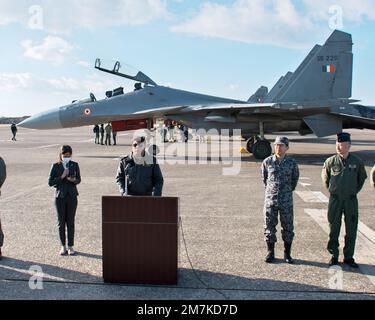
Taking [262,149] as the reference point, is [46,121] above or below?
above

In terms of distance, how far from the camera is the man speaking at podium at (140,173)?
506 cm

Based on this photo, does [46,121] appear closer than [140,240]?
No

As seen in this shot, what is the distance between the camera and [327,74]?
56.2 feet

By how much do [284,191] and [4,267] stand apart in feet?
12.0

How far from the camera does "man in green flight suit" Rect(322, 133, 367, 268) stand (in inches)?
200

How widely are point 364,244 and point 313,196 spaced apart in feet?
11.6

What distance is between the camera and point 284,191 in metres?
5.29

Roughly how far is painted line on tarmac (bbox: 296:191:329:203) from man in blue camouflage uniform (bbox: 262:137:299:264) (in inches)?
150

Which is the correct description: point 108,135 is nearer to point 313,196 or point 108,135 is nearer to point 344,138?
point 313,196

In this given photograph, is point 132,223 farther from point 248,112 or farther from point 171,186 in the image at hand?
point 248,112

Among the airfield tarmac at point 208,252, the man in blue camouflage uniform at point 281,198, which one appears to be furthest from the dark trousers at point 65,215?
the man in blue camouflage uniform at point 281,198

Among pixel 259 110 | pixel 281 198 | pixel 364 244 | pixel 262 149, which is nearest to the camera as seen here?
pixel 281 198

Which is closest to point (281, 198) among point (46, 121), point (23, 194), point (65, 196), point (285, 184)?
point (285, 184)
